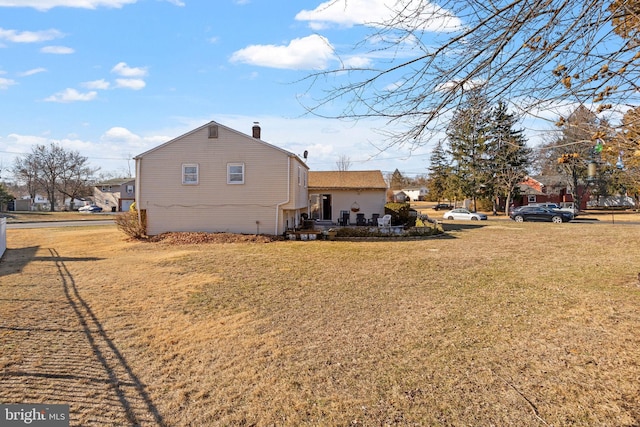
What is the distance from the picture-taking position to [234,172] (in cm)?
1775

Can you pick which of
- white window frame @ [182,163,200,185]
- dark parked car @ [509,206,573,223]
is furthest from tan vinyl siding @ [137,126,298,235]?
dark parked car @ [509,206,573,223]

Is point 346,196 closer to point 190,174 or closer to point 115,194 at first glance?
point 190,174

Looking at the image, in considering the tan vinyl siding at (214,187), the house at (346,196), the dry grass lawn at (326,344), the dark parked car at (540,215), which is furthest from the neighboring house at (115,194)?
the dry grass lawn at (326,344)

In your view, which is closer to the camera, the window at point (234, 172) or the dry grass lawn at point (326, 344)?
the dry grass lawn at point (326, 344)

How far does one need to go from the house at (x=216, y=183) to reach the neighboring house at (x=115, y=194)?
47.9 m

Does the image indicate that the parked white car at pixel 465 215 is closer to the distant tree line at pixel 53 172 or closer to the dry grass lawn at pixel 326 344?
the dry grass lawn at pixel 326 344

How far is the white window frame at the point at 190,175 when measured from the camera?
17797 millimetres

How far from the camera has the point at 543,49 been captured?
10.6 ft

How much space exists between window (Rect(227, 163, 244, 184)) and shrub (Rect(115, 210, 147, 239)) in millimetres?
4679

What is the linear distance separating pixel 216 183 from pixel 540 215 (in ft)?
82.5

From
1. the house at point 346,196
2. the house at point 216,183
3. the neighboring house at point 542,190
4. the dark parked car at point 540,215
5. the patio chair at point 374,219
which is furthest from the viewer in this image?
Answer: the neighboring house at point 542,190

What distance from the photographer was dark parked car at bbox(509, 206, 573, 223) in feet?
94.2

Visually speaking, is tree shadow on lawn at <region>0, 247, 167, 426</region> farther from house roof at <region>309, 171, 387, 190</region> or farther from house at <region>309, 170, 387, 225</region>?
house roof at <region>309, 171, 387, 190</region>

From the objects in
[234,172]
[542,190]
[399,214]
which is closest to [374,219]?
[399,214]
